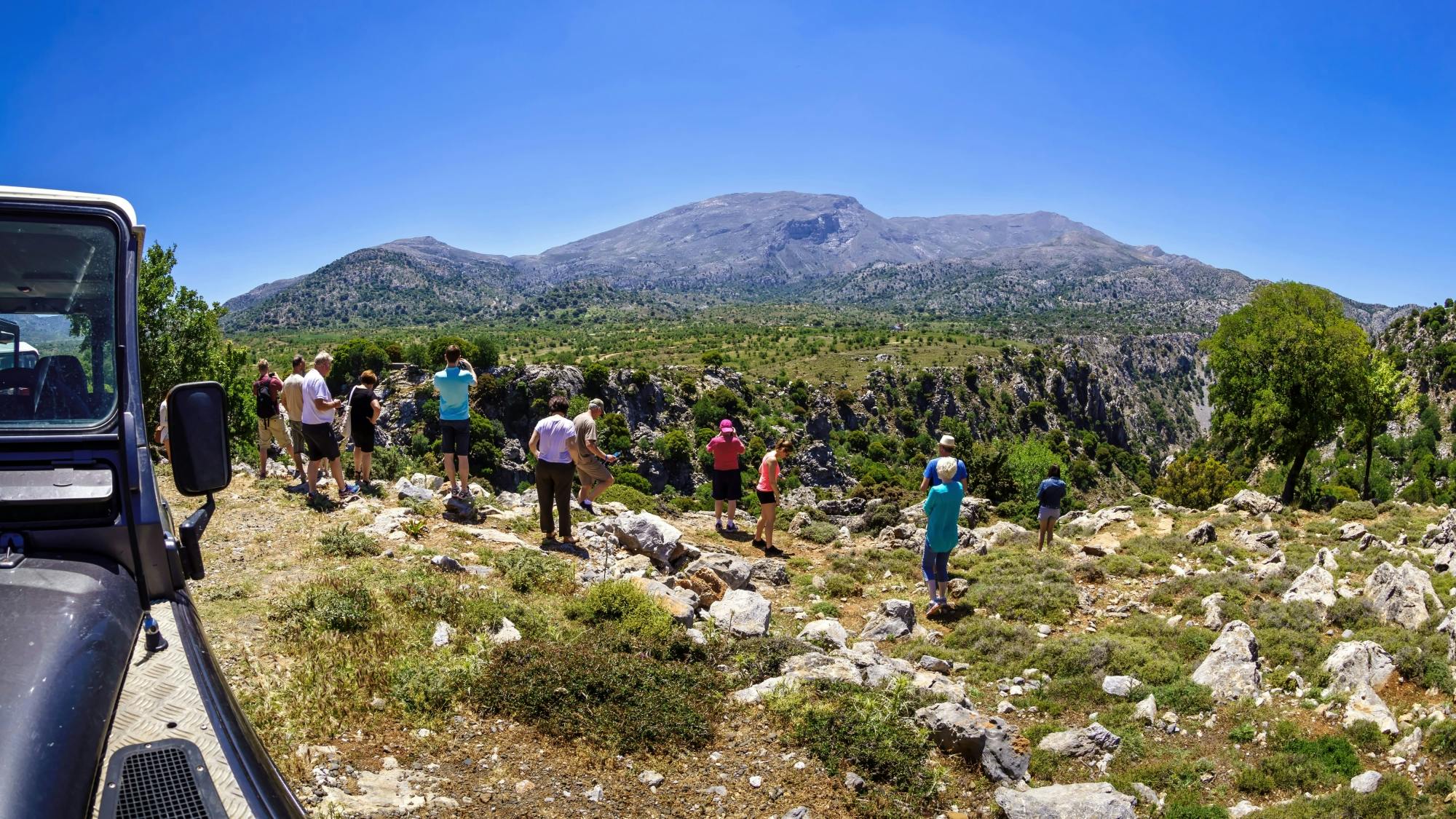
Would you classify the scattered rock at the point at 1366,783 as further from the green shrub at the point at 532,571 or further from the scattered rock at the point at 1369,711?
the green shrub at the point at 532,571

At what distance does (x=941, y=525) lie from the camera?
10141 millimetres

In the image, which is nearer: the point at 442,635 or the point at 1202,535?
the point at 442,635

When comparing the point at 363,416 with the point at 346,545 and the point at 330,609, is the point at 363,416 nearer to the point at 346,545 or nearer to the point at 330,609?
the point at 346,545

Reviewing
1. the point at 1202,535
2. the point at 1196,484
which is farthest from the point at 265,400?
the point at 1196,484

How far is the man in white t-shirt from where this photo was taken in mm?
10742

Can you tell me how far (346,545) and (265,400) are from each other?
13.5ft

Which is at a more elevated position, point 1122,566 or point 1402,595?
point 1402,595

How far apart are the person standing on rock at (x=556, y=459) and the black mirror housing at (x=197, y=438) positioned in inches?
247

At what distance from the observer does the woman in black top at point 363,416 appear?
36.8 ft

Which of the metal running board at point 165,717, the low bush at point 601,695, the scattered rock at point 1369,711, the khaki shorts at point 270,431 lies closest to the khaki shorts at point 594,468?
the low bush at point 601,695

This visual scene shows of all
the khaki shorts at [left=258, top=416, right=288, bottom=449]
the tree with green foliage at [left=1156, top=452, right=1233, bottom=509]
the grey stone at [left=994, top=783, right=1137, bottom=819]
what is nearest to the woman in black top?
the khaki shorts at [left=258, top=416, right=288, bottom=449]

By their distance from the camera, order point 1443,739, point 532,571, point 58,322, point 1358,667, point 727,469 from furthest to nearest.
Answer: point 727,469 < point 532,571 < point 1358,667 < point 1443,739 < point 58,322

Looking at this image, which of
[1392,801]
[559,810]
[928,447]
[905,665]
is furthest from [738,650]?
[928,447]

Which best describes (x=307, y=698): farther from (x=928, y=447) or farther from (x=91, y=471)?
(x=928, y=447)
